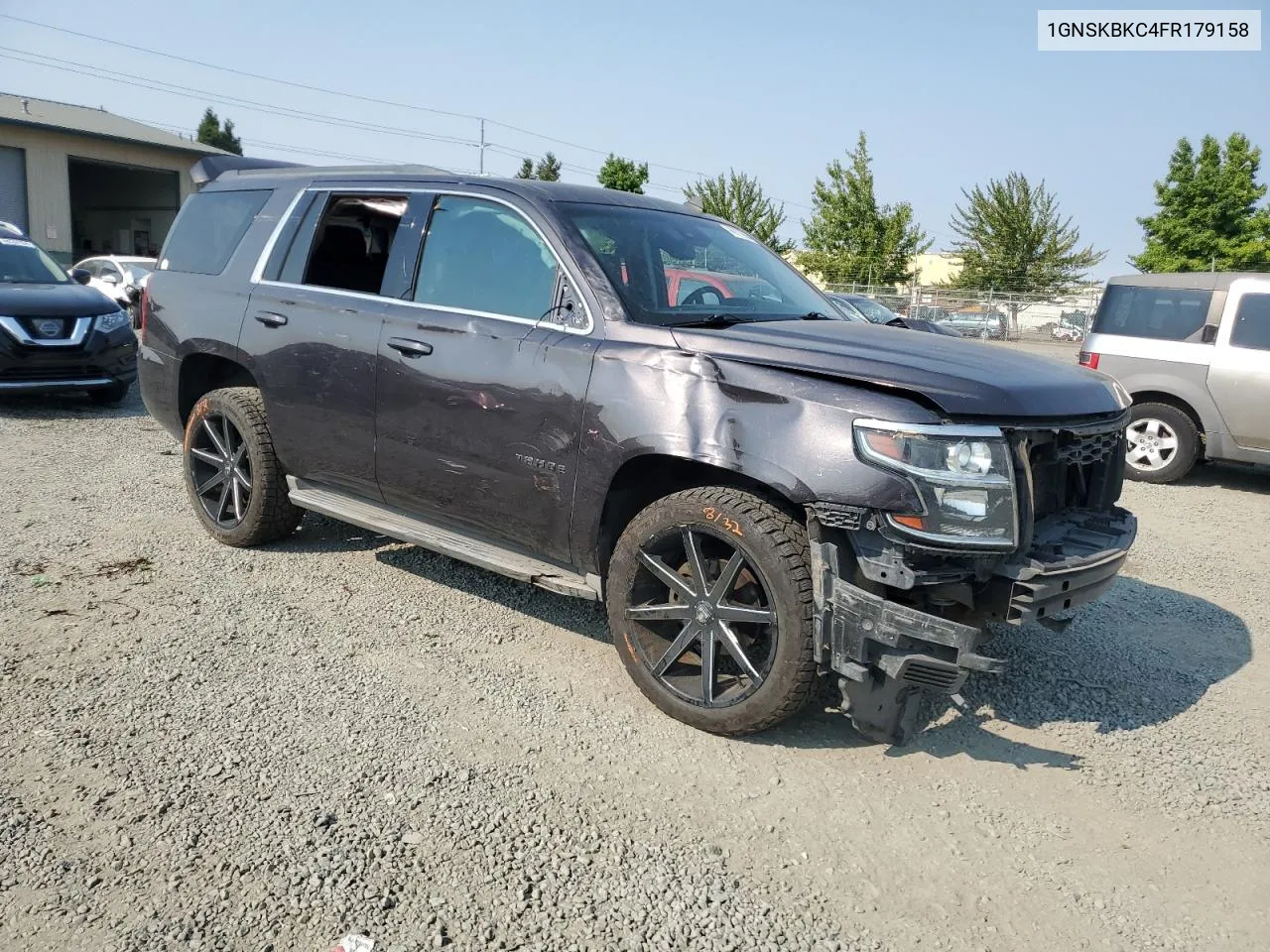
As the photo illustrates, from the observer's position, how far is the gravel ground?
259 cm

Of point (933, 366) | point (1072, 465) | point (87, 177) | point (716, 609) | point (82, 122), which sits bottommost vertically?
point (716, 609)

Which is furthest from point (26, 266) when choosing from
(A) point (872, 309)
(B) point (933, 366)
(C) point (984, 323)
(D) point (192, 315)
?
(C) point (984, 323)

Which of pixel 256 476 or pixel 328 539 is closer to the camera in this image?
pixel 256 476

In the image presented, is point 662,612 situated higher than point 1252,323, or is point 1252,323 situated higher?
point 1252,323

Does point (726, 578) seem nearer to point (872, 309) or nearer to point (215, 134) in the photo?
point (872, 309)

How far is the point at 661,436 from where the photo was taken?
345cm

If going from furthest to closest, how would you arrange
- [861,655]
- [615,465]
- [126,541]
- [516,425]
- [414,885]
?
[126,541] < [516,425] < [615,465] < [861,655] < [414,885]

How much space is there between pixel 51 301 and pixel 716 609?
347 inches

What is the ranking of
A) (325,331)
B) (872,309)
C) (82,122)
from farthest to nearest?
(82,122), (872,309), (325,331)

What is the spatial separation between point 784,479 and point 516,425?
1.19 m

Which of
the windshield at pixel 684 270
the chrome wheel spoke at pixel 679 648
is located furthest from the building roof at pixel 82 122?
the chrome wheel spoke at pixel 679 648

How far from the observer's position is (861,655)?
3.12 meters

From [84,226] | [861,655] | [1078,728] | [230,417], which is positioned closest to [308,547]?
[230,417]

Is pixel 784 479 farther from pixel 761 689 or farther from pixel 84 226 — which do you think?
pixel 84 226
